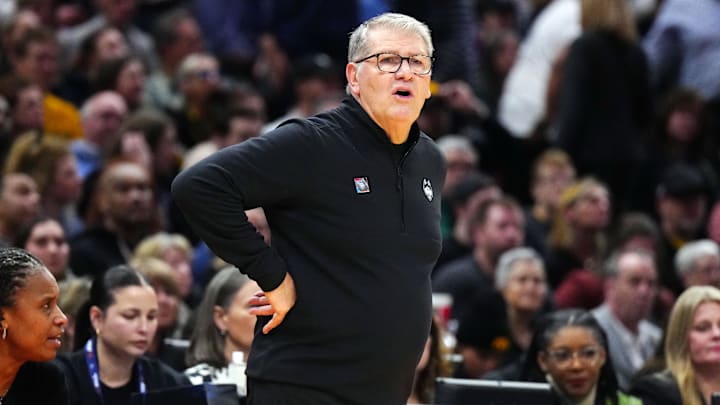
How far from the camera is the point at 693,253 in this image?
29.7ft

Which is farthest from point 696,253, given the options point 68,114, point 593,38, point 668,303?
point 68,114

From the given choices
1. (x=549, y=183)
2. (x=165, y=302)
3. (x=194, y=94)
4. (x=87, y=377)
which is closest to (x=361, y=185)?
(x=87, y=377)

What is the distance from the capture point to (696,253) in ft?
29.6

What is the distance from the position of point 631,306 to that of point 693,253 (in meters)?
0.72

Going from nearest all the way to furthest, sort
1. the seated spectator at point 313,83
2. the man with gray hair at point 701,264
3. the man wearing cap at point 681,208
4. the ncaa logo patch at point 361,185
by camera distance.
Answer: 1. the ncaa logo patch at point 361,185
2. the man with gray hair at point 701,264
3. the man wearing cap at point 681,208
4. the seated spectator at point 313,83

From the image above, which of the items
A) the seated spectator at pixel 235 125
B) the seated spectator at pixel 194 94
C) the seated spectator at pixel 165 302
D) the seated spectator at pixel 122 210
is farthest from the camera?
the seated spectator at pixel 194 94

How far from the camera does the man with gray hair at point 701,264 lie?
8.93m

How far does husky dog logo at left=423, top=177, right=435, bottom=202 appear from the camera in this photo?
4.57 meters

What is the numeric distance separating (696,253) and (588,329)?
8.49 ft

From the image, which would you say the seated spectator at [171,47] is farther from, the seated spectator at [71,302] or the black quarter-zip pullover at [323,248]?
the black quarter-zip pullover at [323,248]

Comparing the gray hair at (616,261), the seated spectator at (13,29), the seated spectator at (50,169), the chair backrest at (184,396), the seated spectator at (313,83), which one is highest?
Result: the seated spectator at (13,29)

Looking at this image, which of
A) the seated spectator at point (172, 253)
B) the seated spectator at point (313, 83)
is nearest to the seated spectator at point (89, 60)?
the seated spectator at point (313, 83)

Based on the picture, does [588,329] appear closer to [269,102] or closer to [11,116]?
[11,116]

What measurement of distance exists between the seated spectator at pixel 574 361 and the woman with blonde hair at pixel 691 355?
129 mm
